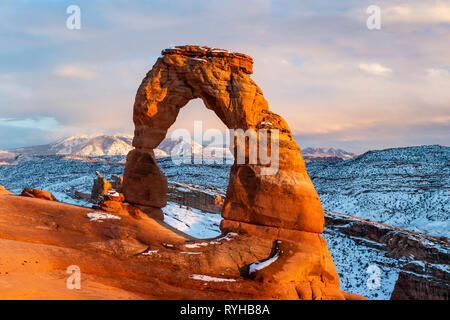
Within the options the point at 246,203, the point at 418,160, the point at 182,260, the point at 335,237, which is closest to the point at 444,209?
the point at 335,237

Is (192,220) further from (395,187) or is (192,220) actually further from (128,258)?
(395,187)

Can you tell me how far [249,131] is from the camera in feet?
56.6

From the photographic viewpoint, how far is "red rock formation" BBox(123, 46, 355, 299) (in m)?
15.1

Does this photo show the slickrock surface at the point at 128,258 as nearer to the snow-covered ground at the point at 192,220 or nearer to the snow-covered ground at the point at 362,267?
the snow-covered ground at the point at 362,267

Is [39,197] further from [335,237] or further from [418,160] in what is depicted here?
[418,160]

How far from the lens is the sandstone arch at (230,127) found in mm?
16328

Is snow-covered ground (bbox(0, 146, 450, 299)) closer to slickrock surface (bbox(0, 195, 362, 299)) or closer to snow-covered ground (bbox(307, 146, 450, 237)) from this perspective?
snow-covered ground (bbox(307, 146, 450, 237))

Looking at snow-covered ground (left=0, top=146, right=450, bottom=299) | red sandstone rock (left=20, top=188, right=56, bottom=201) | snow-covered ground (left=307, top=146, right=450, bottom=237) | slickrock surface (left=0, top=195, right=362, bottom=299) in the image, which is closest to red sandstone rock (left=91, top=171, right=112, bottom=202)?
snow-covered ground (left=0, top=146, right=450, bottom=299)

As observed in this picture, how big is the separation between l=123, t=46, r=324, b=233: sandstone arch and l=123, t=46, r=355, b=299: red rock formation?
43 mm

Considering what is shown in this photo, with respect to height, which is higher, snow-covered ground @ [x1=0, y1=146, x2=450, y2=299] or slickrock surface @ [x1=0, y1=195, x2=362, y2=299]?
slickrock surface @ [x1=0, y1=195, x2=362, y2=299]

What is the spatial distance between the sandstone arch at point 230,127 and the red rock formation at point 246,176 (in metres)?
0.04

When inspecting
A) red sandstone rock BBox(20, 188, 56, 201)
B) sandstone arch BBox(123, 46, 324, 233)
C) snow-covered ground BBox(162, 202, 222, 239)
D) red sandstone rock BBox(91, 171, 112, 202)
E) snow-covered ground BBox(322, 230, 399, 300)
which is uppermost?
sandstone arch BBox(123, 46, 324, 233)

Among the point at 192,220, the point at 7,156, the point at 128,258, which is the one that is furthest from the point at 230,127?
the point at 7,156
